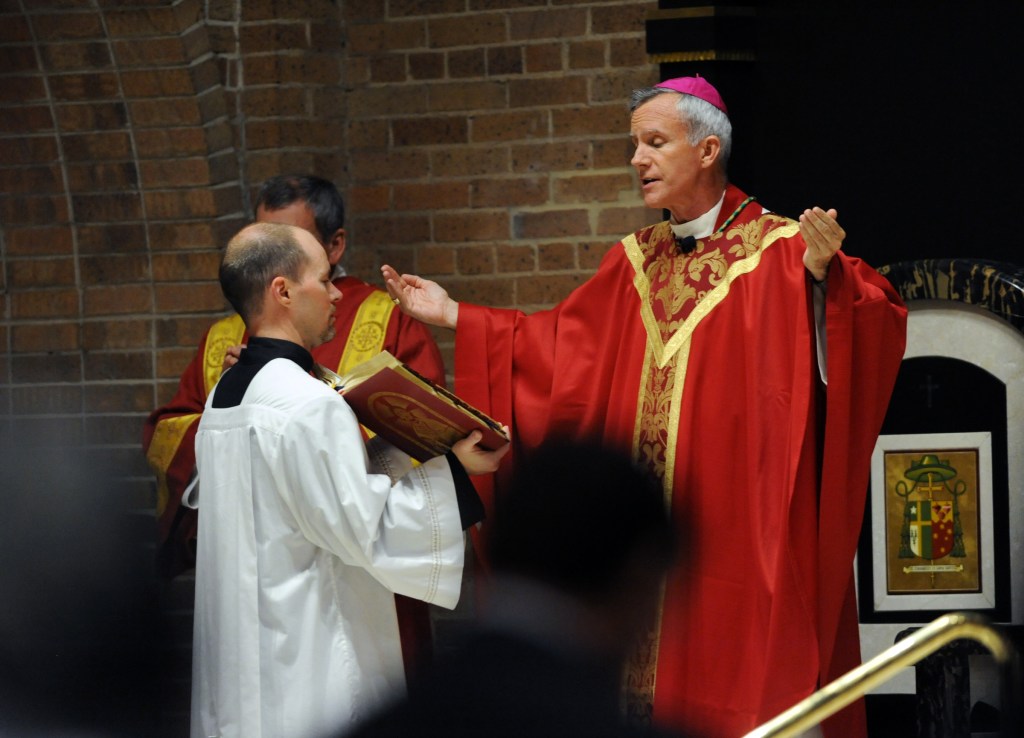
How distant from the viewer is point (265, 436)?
3.28m

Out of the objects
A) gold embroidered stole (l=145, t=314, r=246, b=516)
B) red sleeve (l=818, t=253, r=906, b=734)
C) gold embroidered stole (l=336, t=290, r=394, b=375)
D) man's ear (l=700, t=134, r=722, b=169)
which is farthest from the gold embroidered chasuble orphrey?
gold embroidered stole (l=145, t=314, r=246, b=516)

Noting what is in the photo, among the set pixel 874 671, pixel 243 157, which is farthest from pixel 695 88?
pixel 874 671

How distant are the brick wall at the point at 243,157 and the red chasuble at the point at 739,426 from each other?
1018 mm

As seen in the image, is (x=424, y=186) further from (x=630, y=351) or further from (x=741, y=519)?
(x=741, y=519)

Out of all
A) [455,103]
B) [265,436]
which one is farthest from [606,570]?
[455,103]

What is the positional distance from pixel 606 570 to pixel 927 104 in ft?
9.73

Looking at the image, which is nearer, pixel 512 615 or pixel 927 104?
pixel 512 615

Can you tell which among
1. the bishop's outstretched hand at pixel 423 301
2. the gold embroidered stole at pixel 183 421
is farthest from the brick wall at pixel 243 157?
the bishop's outstretched hand at pixel 423 301

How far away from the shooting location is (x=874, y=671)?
228 centimetres

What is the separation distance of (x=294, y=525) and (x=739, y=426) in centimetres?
118

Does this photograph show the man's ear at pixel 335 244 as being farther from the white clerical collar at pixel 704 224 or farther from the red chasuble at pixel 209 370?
the white clerical collar at pixel 704 224

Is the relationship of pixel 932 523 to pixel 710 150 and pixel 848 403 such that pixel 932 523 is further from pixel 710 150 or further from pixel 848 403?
pixel 710 150

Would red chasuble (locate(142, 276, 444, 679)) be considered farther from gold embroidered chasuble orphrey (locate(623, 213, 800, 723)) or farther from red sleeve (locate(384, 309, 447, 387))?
gold embroidered chasuble orphrey (locate(623, 213, 800, 723))

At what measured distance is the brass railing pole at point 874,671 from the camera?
205 centimetres
